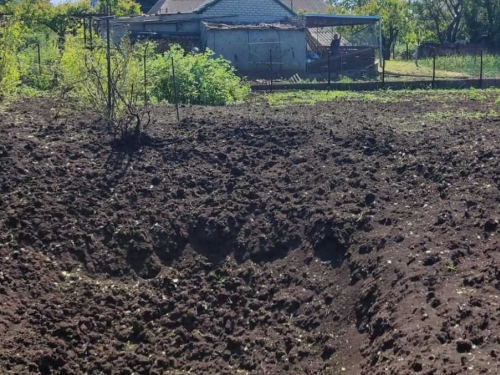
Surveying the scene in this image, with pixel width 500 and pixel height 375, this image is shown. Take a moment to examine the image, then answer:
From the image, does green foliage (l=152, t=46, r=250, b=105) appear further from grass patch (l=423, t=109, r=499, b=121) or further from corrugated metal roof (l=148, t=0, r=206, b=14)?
corrugated metal roof (l=148, t=0, r=206, b=14)

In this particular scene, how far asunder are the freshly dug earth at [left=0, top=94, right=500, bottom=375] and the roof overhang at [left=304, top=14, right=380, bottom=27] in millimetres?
23304

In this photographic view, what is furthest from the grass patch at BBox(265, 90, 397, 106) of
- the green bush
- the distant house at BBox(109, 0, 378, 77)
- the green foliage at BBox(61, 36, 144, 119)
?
the distant house at BBox(109, 0, 378, 77)

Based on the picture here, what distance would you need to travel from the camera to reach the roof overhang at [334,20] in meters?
38.6

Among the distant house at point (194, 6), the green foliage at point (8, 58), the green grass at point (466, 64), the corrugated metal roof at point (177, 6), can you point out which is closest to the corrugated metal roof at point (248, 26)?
the distant house at point (194, 6)

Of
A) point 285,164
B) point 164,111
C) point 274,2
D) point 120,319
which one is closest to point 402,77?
point 274,2

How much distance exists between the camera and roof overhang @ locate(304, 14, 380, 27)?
38625 mm

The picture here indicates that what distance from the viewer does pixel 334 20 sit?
1587 inches

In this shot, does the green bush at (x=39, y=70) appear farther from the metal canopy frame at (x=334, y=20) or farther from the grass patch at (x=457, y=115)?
the metal canopy frame at (x=334, y=20)

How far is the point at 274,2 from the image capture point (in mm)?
43500

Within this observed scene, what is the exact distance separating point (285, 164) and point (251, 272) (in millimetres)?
3171

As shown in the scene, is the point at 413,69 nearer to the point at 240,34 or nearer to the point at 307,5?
the point at 240,34

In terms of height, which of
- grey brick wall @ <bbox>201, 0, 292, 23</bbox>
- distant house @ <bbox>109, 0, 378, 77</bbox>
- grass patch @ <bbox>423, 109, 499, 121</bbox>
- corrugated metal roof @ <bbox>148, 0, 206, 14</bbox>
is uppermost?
corrugated metal roof @ <bbox>148, 0, 206, 14</bbox>

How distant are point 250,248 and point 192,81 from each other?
10628 millimetres

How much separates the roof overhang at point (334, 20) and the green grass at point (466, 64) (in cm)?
400
